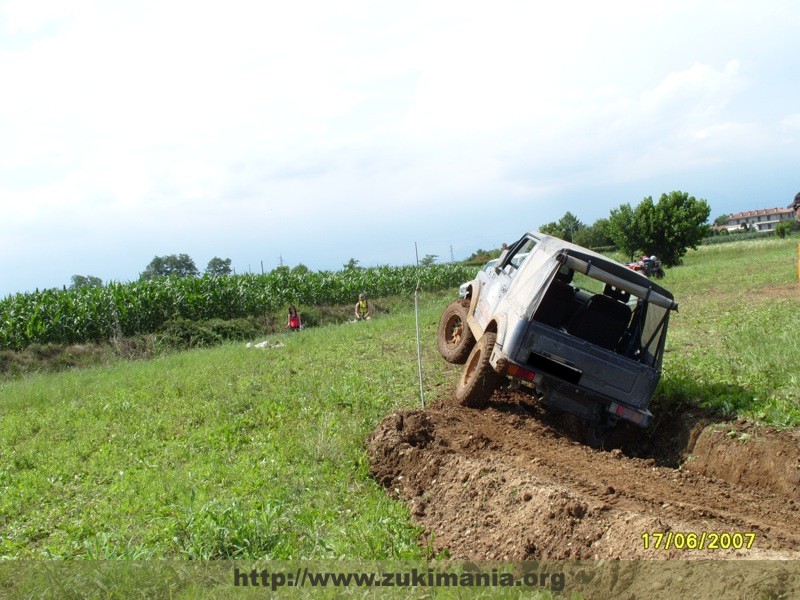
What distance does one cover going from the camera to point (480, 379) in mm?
8922

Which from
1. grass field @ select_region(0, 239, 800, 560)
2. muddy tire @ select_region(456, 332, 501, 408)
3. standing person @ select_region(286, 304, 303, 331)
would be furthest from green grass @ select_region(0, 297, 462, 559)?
standing person @ select_region(286, 304, 303, 331)

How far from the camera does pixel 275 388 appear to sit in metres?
11.7

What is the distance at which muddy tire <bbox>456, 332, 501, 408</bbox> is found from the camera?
8.86 meters

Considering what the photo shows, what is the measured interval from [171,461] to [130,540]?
9.96ft

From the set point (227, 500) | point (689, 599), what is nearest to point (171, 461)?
point (227, 500)

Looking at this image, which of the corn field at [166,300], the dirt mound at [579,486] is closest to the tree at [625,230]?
the corn field at [166,300]

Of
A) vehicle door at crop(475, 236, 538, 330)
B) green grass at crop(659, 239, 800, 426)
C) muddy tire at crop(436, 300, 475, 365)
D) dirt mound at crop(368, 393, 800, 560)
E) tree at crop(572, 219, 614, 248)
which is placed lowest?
dirt mound at crop(368, 393, 800, 560)

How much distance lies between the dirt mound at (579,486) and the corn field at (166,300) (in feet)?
44.9

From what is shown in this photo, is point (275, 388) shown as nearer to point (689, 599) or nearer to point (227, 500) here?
point (227, 500)

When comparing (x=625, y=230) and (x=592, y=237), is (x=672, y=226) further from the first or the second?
(x=592, y=237)

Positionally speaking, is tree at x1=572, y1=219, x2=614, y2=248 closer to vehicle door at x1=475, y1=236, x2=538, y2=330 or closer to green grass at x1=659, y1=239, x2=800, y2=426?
green grass at x1=659, y1=239, x2=800, y2=426

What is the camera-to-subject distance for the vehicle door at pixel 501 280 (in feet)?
32.1

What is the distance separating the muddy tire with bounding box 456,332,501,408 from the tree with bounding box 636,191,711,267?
46.2 metres
